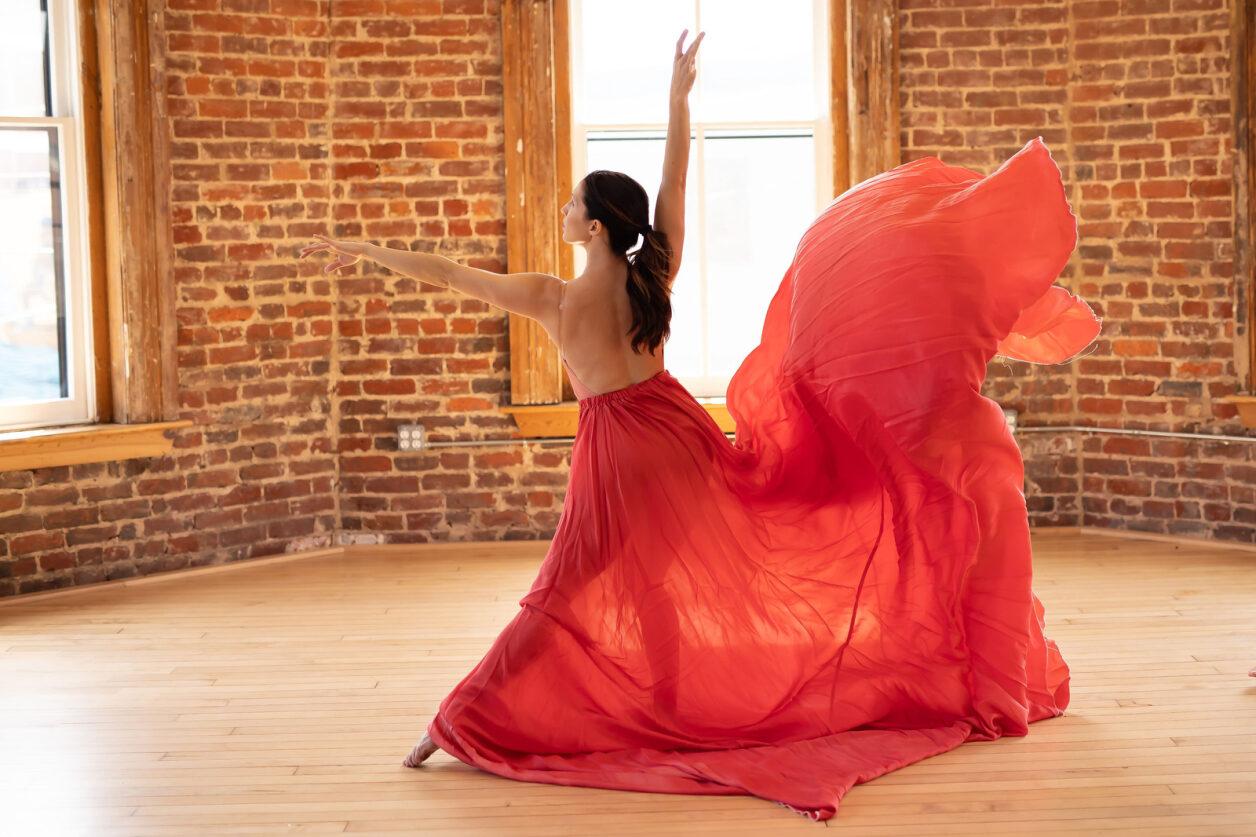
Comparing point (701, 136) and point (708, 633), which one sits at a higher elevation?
point (701, 136)

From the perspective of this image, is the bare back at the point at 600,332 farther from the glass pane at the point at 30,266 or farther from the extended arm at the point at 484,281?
the glass pane at the point at 30,266

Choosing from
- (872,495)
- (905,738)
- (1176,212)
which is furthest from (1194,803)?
(1176,212)

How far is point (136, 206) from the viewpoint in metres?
5.83

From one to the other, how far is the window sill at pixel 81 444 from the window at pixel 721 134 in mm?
2090

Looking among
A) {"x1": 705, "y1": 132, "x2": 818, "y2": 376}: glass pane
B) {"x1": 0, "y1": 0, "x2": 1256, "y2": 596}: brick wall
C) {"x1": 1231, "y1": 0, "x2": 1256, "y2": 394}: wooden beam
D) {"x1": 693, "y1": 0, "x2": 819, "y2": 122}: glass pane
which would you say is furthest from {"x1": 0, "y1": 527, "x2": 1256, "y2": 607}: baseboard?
{"x1": 693, "y1": 0, "x2": 819, "y2": 122}: glass pane

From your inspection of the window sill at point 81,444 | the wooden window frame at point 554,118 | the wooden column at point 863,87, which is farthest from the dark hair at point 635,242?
the window sill at point 81,444

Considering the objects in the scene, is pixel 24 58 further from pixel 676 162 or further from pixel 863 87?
pixel 863 87

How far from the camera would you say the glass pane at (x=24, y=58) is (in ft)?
18.5

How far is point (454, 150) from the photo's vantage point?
20.9 ft

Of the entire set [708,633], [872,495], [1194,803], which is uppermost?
[872,495]

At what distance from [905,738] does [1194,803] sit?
0.72m

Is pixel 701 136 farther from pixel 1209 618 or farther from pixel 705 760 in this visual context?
A: pixel 705 760

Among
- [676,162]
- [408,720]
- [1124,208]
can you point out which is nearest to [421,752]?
[408,720]

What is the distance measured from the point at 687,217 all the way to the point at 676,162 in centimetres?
284
